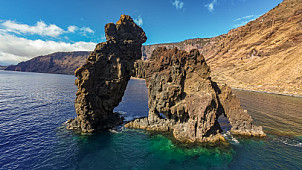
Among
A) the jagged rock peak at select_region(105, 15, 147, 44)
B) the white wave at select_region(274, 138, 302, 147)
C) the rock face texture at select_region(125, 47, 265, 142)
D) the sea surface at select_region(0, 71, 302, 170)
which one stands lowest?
the sea surface at select_region(0, 71, 302, 170)

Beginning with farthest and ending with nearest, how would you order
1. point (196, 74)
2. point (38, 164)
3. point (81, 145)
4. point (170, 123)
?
point (170, 123)
point (196, 74)
point (81, 145)
point (38, 164)

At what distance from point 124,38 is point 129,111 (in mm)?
23443

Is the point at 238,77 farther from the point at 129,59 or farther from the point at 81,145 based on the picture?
the point at 81,145

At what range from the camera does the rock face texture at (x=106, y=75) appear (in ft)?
92.6

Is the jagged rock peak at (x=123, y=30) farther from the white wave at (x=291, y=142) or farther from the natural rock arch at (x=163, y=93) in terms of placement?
the white wave at (x=291, y=142)

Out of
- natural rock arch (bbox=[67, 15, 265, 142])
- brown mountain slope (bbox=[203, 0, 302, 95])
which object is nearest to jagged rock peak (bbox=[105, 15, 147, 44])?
natural rock arch (bbox=[67, 15, 265, 142])

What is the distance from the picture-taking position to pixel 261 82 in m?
96.2

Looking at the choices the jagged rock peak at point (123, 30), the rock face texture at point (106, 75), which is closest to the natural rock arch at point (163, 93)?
the rock face texture at point (106, 75)

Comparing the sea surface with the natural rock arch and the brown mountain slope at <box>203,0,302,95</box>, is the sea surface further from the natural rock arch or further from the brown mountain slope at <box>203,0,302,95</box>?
the brown mountain slope at <box>203,0,302,95</box>

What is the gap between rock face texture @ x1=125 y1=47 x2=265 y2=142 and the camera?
24156 mm

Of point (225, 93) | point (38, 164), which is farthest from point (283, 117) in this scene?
point (38, 164)

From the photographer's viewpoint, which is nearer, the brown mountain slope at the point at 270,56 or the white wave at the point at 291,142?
the white wave at the point at 291,142

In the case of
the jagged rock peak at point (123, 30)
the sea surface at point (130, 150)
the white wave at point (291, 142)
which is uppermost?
the jagged rock peak at point (123, 30)

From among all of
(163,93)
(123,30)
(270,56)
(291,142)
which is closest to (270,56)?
(270,56)
